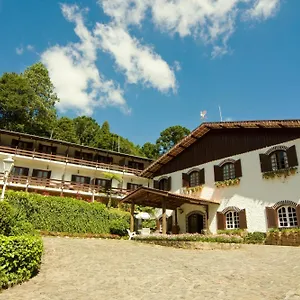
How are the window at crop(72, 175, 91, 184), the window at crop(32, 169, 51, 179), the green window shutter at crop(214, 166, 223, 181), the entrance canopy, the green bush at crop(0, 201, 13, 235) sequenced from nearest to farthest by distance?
the green bush at crop(0, 201, 13, 235), the entrance canopy, the green window shutter at crop(214, 166, 223, 181), the window at crop(32, 169, 51, 179), the window at crop(72, 175, 91, 184)

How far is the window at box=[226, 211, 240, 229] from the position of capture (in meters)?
19.6

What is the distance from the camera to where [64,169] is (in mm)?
31047

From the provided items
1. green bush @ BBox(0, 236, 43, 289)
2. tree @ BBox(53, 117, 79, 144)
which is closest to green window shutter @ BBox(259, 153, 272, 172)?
green bush @ BBox(0, 236, 43, 289)

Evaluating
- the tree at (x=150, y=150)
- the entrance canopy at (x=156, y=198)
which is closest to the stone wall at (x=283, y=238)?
the entrance canopy at (x=156, y=198)

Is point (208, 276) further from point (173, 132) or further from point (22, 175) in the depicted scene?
point (173, 132)

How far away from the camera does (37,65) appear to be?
46.1 m

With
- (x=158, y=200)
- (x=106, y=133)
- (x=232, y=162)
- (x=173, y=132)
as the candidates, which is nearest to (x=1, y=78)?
(x=106, y=133)

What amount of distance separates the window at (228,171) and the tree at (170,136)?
1210 inches

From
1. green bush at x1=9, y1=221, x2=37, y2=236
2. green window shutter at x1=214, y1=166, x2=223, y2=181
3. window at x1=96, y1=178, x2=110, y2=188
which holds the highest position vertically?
window at x1=96, y1=178, x2=110, y2=188

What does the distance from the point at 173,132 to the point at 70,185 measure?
27251mm

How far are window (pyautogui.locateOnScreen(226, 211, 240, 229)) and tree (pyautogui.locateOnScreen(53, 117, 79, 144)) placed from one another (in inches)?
1238

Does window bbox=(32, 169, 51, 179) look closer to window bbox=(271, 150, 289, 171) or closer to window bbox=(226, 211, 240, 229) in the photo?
window bbox=(226, 211, 240, 229)

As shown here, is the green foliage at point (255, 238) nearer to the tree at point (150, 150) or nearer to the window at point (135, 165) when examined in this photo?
the window at point (135, 165)

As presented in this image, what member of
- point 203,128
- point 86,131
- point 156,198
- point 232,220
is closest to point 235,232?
point 232,220
